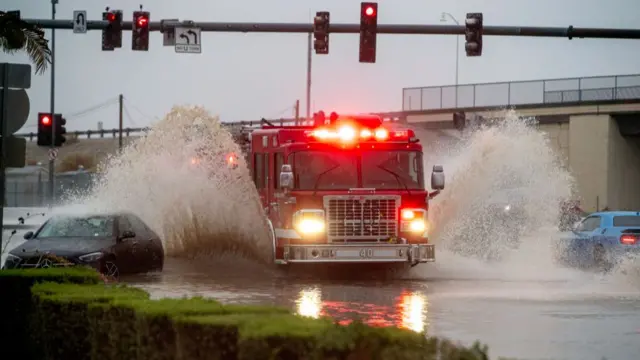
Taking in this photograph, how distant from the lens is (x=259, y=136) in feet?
82.5

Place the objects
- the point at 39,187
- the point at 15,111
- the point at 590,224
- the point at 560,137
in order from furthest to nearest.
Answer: the point at 39,187, the point at 560,137, the point at 590,224, the point at 15,111

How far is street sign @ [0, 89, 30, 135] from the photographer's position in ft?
50.0

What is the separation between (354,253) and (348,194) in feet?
3.49

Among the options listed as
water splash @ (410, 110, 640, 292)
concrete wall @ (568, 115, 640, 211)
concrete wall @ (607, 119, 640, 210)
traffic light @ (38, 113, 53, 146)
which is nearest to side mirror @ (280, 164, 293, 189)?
water splash @ (410, 110, 640, 292)

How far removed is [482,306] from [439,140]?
46.2 meters

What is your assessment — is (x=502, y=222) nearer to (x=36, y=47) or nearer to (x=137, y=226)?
(x=137, y=226)

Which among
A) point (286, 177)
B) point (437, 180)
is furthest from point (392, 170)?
point (286, 177)

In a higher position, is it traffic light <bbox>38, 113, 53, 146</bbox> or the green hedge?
traffic light <bbox>38, 113, 53, 146</bbox>

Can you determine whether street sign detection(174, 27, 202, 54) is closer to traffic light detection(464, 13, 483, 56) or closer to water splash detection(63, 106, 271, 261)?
water splash detection(63, 106, 271, 261)

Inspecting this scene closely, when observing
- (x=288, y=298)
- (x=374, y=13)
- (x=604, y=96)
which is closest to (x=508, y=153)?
(x=374, y=13)

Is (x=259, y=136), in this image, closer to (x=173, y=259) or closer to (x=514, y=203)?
(x=173, y=259)

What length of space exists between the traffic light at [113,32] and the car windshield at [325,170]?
8.51 m

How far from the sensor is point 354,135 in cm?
2406

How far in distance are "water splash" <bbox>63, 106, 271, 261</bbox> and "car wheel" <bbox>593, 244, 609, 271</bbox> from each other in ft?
24.3
